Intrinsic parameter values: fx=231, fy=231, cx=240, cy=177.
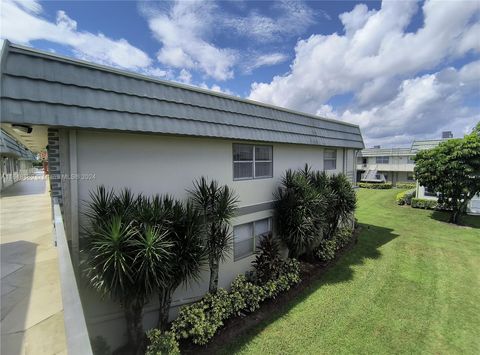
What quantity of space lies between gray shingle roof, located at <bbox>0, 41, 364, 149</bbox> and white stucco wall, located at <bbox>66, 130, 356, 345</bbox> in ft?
1.63

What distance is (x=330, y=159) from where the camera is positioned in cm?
1170

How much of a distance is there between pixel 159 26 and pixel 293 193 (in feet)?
22.5

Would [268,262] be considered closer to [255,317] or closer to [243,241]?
[243,241]

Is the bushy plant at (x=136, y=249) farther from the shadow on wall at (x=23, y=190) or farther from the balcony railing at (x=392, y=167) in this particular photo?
the balcony railing at (x=392, y=167)

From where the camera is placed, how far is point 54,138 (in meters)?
4.21

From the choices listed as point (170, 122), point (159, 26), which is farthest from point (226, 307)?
point (159, 26)

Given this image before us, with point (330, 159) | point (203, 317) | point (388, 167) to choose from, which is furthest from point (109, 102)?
point (388, 167)

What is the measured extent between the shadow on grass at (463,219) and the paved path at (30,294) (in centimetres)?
2033

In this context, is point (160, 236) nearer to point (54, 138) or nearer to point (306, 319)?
point (54, 138)

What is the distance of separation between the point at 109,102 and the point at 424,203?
23.2m

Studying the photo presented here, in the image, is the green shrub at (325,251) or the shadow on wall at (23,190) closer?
the green shrub at (325,251)

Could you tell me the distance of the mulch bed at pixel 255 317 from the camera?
534 cm

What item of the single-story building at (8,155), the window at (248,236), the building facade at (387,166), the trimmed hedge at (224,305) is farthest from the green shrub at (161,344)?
the building facade at (387,166)

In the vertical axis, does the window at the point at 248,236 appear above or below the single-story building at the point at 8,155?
below
